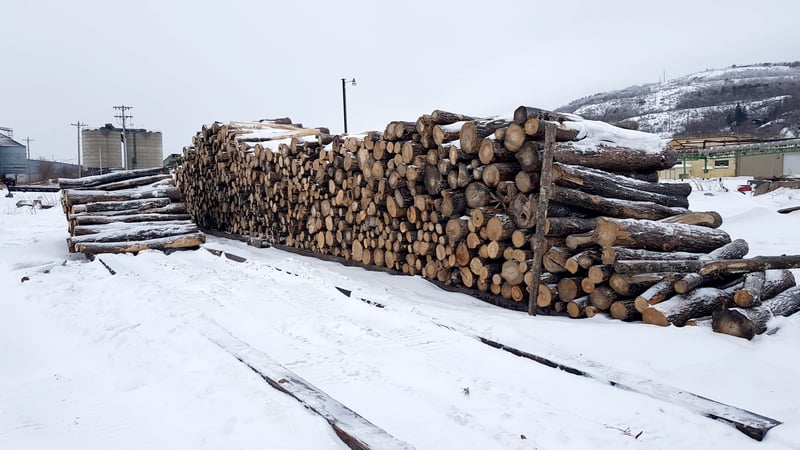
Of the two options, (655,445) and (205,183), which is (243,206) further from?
(655,445)

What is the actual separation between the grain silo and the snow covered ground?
54.4 metres

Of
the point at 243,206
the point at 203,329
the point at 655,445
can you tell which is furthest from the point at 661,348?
the point at 243,206

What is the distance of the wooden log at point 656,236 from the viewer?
548 centimetres

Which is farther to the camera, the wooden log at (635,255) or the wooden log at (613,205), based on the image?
the wooden log at (613,205)

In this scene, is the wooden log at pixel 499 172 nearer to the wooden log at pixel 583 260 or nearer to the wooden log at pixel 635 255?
the wooden log at pixel 583 260

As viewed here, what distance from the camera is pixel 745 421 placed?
10.9ft

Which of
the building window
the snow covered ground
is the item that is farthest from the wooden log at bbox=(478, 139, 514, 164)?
the building window

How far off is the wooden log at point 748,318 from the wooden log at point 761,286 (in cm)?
8

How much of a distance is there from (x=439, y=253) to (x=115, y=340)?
3860 mm

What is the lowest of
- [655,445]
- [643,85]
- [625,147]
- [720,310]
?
[655,445]

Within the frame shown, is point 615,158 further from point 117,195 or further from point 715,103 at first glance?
point 715,103

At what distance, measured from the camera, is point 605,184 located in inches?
248

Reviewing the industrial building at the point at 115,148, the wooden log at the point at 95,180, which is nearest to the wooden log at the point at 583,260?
the wooden log at the point at 95,180

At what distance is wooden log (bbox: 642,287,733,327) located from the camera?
4.96 meters
